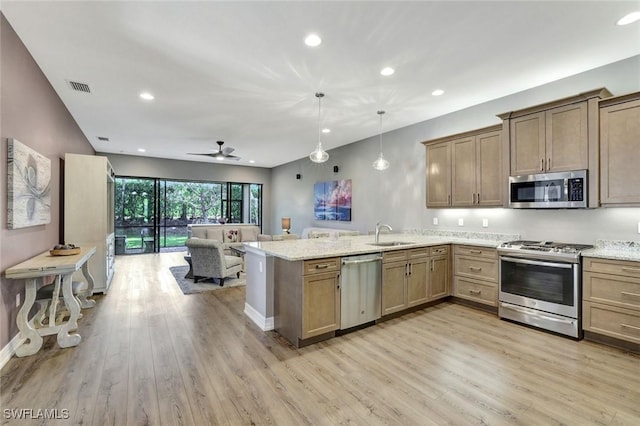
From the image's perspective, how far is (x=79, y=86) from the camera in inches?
148

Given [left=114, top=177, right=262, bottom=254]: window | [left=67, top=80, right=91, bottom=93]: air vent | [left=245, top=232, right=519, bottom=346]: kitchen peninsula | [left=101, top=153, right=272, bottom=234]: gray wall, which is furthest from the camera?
[left=114, top=177, right=262, bottom=254]: window

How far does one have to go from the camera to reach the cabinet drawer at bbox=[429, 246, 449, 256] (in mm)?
4000

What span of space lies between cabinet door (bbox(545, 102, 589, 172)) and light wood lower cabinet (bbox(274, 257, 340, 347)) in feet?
9.02

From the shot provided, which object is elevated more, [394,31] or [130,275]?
[394,31]

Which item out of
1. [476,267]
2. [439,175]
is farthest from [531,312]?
[439,175]

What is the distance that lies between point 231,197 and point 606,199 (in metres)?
9.39

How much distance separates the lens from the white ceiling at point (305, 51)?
2.36 metres

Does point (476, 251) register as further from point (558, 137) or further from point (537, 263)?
point (558, 137)

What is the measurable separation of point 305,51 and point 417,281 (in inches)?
119

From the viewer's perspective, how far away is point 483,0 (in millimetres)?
2242

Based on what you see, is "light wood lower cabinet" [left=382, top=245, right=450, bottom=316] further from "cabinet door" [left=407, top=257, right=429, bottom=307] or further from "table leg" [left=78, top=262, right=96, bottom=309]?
"table leg" [left=78, top=262, right=96, bottom=309]

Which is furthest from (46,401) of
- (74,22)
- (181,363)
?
(74,22)

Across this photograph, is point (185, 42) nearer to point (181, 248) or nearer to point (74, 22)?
point (74, 22)

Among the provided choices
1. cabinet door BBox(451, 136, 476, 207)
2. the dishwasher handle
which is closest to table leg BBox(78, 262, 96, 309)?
the dishwasher handle
